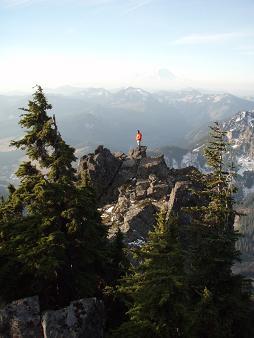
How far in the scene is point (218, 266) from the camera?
2784 centimetres

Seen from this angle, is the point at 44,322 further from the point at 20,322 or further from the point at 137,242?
the point at 137,242

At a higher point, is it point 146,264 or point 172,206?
point 146,264

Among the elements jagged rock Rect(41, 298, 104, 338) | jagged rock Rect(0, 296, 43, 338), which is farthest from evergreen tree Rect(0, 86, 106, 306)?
jagged rock Rect(41, 298, 104, 338)

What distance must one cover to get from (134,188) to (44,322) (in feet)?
154

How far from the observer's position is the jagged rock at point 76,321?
59.8 feet

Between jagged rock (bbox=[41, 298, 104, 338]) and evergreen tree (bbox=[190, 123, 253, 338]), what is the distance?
23.3ft

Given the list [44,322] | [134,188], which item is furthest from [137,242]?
[44,322]

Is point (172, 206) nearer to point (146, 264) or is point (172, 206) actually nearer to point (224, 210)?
point (224, 210)

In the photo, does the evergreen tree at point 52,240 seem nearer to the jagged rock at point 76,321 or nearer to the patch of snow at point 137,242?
the jagged rock at point 76,321

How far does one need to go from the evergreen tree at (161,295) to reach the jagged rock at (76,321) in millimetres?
1241

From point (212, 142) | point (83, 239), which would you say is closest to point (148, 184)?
point (212, 142)

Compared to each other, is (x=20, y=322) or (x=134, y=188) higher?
(x=20, y=322)

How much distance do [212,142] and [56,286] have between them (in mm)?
15070

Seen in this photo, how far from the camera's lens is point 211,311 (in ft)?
78.4
